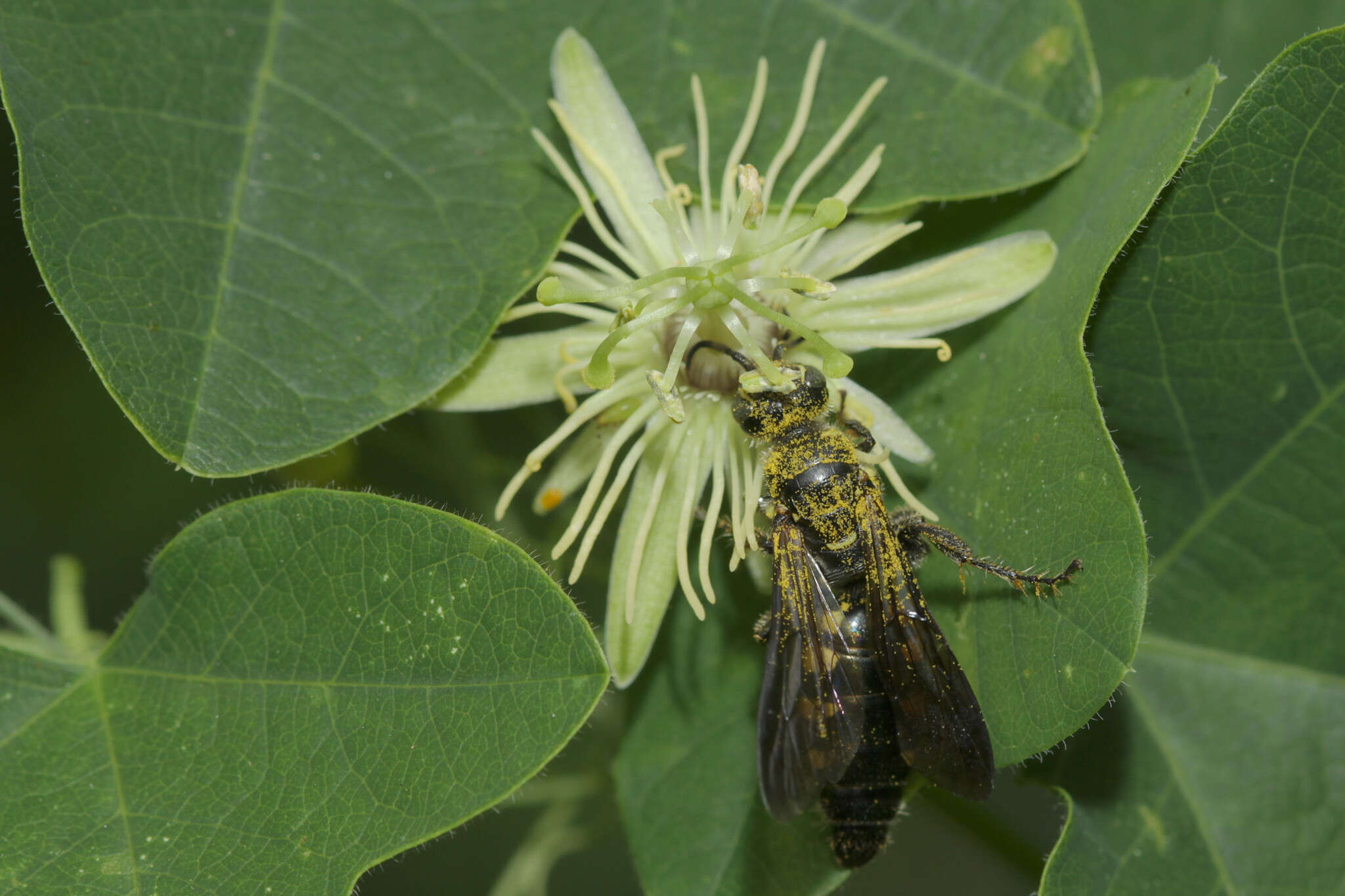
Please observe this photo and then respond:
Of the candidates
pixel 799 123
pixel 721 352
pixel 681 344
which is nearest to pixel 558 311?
pixel 681 344

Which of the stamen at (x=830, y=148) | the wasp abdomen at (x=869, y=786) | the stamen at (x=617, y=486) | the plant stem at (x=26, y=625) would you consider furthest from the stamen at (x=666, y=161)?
the plant stem at (x=26, y=625)

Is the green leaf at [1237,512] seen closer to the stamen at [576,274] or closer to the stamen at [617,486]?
the stamen at [617,486]

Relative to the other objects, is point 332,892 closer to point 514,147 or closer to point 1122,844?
point 514,147

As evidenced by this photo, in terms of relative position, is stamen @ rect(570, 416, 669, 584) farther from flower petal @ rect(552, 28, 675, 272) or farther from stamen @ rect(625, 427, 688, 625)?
flower petal @ rect(552, 28, 675, 272)

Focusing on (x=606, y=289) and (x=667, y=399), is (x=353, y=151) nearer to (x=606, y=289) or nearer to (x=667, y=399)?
(x=606, y=289)

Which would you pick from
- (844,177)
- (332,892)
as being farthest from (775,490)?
(332,892)
